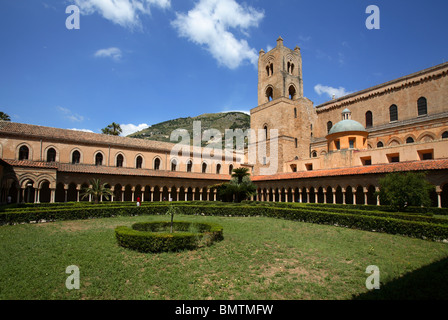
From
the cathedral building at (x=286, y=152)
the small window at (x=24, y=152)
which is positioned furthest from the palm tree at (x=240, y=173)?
the small window at (x=24, y=152)

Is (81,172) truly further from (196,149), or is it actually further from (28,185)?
(196,149)

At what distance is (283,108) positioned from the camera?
3706 cm

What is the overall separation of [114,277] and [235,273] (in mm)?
3043

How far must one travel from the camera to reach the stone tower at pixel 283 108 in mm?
36875

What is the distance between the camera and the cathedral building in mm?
22641

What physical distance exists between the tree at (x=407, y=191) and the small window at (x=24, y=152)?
103 feet

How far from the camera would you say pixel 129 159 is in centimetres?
3192

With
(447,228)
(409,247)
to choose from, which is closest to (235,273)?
(409,247)

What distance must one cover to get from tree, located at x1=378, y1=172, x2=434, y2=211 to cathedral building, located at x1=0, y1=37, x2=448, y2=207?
362 centimetres

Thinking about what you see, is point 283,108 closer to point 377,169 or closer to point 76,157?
point 377,169

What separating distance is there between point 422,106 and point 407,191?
746 inches

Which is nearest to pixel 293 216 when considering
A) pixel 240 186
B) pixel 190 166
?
pixel 240 186

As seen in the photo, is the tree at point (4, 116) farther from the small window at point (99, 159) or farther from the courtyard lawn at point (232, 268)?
the courtyard lawn at point (232, 268)

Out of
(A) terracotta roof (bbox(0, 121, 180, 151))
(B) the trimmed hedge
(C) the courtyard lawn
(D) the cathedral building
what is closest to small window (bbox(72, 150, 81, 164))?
(D) the cathedral building
